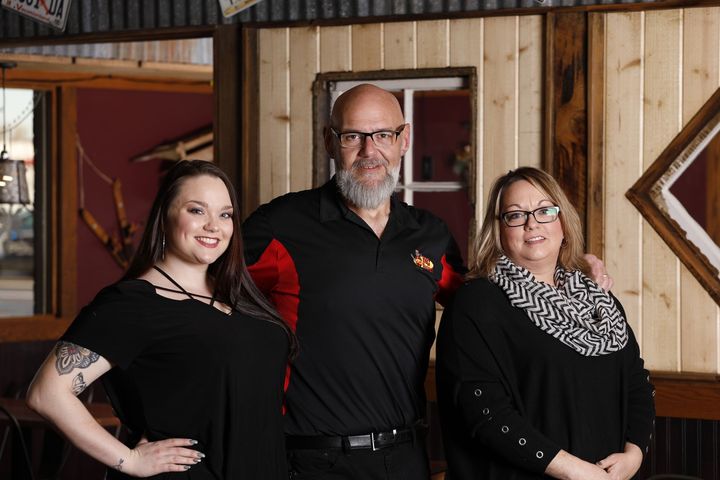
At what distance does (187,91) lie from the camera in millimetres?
7773

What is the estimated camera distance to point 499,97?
13.4 feet

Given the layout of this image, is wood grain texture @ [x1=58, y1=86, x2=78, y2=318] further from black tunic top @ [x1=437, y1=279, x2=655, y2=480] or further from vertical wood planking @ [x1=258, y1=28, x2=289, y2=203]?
black tunic top @ [x1=437, y1=279, x2=655, y2=480]

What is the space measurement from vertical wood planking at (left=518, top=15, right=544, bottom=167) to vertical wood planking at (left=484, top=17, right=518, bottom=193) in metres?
0.03

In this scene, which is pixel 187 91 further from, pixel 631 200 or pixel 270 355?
pixel 270 355

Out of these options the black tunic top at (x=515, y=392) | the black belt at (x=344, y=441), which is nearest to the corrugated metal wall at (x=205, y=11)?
the black tunic top at (x=515, y=392)

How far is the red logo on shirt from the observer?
2903 millimetres

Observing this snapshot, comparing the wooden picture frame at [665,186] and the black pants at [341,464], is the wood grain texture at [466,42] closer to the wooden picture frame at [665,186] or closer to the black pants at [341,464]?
the wooden picture frame at [665,186]

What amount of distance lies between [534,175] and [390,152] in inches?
16.9

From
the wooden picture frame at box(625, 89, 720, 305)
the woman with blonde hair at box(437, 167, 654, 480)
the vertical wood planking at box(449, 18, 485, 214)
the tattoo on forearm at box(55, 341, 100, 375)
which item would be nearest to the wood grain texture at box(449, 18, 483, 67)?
the vertical wood planking at box(449, 18, 485, 214)

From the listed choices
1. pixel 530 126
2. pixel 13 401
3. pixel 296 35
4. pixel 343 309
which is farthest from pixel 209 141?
pixel 343 309

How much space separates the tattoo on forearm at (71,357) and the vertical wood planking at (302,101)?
2.11m

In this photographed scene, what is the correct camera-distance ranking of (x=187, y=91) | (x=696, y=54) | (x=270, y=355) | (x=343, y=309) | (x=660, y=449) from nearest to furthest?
(x=270, y=355)
(x=343, y=309)
(x=696, y=54)
(x=660, y=449)
(x=187, y=91)

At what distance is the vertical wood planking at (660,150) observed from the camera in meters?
3.88

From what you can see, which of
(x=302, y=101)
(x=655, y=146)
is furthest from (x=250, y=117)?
(x=655, y=146)
